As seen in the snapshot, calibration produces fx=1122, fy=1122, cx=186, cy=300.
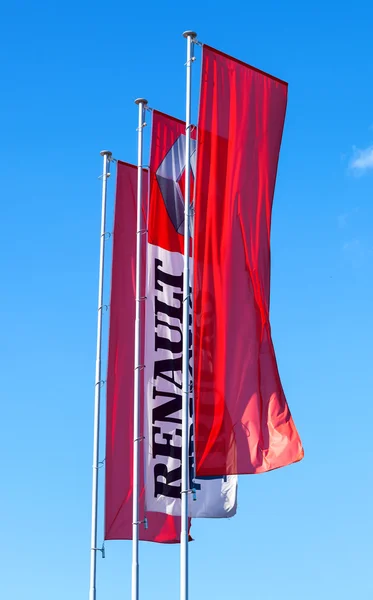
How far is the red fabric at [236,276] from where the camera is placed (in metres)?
18.7

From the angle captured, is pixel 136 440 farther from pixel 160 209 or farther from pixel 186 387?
pixel 160 209

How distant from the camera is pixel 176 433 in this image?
22.5m

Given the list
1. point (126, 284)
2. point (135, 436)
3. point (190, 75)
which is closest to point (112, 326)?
point (126, 284)

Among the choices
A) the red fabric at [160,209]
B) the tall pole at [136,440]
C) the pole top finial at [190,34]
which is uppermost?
the pole top finial at [190,34]

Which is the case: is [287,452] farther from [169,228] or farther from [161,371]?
[169,228]

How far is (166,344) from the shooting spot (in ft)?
74.3

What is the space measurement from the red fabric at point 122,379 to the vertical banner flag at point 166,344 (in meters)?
1.45

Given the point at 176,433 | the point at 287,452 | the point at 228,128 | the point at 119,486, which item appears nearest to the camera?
the point at 287,452

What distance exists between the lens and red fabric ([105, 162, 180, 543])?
2459 cm

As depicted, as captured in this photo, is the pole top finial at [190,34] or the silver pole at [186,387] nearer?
the silver pole at [186,387]

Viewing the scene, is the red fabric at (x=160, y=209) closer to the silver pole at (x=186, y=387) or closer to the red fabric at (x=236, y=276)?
the silver pole at (x=186, y=387)

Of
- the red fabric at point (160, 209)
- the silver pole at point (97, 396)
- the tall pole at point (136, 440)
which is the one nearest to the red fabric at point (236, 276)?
the red fabric at point (160, 209)

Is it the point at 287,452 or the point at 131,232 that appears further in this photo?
the point at 131,232

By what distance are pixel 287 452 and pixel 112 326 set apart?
7.83 metres
